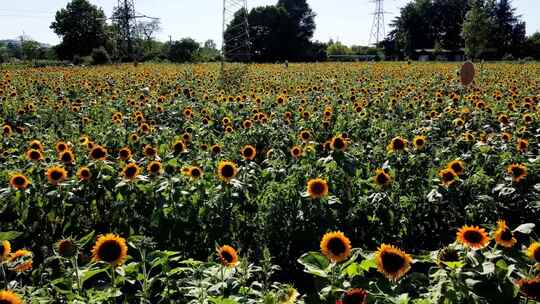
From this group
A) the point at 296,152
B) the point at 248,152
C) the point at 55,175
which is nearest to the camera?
the point at 55,175

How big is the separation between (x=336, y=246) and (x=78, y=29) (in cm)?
7104

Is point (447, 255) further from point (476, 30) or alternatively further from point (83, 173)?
point (476, 30)

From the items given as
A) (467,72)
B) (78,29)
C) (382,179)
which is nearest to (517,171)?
(382,179)

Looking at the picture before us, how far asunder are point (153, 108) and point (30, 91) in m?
4.37

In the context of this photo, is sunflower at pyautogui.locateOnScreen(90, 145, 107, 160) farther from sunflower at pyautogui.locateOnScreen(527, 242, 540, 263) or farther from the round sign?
the round sign

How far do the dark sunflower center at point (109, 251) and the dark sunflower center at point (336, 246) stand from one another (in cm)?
91

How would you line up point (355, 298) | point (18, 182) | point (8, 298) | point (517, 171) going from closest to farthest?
point (355, 298) → point (8, 298) → point (18, 182) → point (517, 171)

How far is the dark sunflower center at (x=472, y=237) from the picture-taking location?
2.21 meters

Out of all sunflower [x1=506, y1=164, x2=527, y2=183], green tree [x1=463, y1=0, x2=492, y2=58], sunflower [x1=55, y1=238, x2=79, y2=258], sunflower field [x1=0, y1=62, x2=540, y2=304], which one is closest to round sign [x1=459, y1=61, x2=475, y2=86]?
sunflower field [x1=0, y1=62, x2=540, y2=304]

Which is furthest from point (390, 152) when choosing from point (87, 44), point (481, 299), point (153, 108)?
point (87, 44)

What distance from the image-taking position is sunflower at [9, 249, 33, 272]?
2188 millimetres

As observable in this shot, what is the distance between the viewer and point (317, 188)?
3301 millimetres

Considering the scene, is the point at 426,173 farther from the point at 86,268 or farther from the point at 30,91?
the point at 30,91

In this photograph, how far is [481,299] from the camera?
191 centimetres
